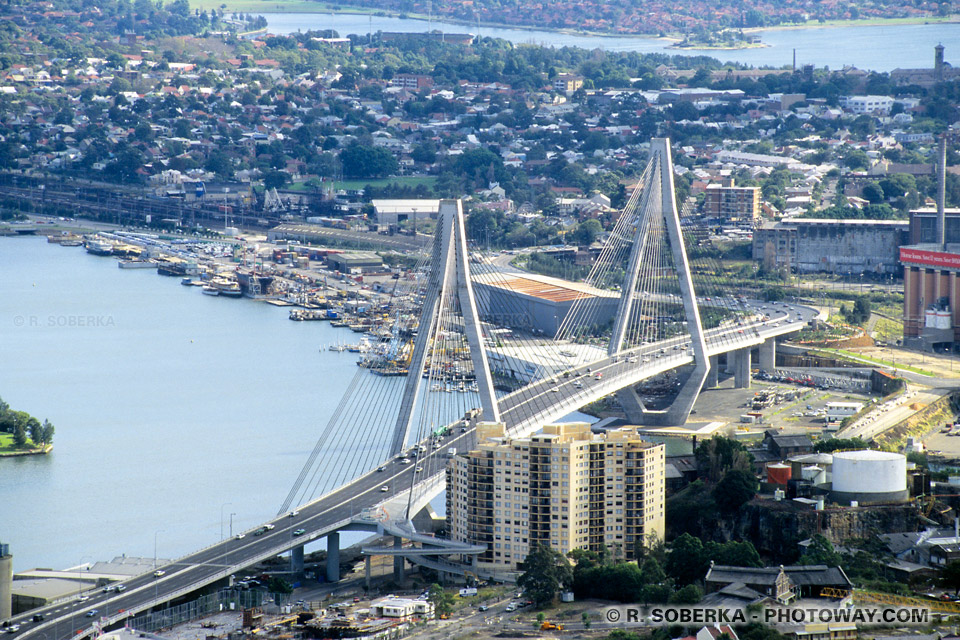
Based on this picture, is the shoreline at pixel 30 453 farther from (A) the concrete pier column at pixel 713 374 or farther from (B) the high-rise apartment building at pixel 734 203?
(B) the high-rise apartment building at pixel 734 203

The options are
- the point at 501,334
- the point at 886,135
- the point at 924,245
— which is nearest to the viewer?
the point at 501,334

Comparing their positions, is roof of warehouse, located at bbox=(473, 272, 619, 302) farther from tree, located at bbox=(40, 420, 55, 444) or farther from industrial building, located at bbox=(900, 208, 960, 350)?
tree, located at bbox=(40, 420, 55, 444)

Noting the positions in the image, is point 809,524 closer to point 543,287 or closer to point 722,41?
point 543,287

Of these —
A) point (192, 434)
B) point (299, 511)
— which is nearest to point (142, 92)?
point (192, 434)

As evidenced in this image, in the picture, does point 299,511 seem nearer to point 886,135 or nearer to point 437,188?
point 437,188

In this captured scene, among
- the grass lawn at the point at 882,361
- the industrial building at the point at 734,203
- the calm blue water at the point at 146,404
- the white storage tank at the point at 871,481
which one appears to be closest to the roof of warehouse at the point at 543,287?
the calm blue water at the point at 146,404
